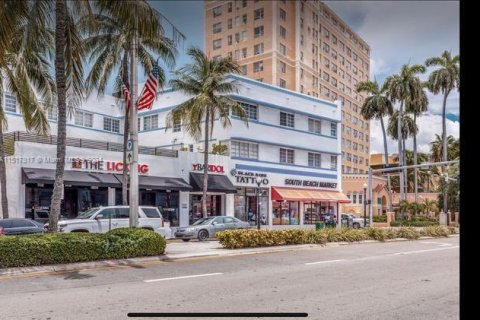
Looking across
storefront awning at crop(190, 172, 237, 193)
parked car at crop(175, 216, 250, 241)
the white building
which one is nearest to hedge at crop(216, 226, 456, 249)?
parked car at crop(175, 216, 250, 241)

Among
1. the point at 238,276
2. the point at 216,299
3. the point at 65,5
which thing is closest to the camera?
the point at 216,299

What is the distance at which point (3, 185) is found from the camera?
22.5 metres

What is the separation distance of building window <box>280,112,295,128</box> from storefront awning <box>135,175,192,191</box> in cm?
1196

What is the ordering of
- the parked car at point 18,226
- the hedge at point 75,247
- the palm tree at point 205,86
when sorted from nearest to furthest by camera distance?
the hedge at point 75,247
the parked car at point 18,226
the palm tree at point 205,86

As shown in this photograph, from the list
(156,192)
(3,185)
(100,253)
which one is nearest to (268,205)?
(156,192)

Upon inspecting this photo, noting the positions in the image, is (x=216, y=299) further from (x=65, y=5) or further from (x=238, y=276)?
(x=65, y=5)

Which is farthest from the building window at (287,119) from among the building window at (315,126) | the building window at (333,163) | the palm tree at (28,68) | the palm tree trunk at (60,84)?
the palm tree trunk at (60,84)

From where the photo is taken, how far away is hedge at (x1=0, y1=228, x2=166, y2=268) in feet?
41.7

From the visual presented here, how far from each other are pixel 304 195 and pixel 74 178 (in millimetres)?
20468

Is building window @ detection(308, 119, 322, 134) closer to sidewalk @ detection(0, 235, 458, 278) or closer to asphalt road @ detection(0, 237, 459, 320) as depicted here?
sidewalk @ detection(0, 235, 458, 278)

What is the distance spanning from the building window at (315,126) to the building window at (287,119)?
227 cm

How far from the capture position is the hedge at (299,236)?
19828 millimetres

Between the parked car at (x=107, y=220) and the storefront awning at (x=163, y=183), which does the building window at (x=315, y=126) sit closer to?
the storefront awning at (x=163, y=183)

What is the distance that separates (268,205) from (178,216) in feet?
29.4
